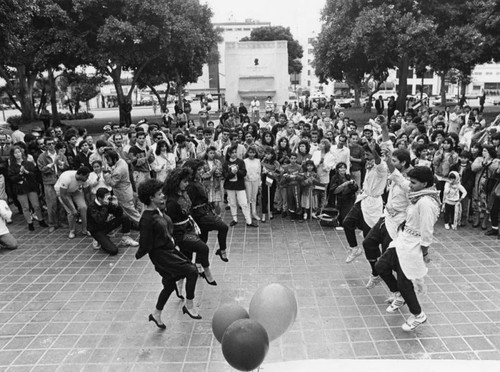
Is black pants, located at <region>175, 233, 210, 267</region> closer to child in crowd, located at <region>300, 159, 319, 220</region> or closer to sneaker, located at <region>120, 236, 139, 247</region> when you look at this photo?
sneaker, located at <region>120, 236, 139, 247</region>

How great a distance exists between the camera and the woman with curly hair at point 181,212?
4992mm

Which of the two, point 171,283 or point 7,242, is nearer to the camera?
point 171,283

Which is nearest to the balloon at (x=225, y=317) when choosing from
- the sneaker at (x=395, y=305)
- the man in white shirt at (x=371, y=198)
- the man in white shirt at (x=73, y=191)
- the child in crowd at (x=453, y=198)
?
the sneaker at (x=395, y=305)

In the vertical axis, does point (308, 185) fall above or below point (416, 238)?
below

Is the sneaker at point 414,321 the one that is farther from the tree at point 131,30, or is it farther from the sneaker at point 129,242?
the tree at point 131,30

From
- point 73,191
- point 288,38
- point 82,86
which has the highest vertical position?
point 288,38

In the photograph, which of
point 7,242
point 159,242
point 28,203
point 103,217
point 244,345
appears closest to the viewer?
point 244,345

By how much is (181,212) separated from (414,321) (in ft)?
8.66

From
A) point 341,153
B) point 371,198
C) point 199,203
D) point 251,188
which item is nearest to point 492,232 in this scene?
point 341,153

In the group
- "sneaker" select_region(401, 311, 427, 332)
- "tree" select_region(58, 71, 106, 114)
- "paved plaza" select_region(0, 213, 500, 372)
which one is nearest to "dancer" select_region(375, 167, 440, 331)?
"sneaker" select_region(401, 311, 427, 332)

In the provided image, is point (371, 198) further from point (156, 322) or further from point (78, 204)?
point (78, 204)

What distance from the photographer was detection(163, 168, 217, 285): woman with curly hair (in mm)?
4992

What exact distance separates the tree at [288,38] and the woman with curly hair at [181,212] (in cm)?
5360

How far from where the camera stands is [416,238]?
14.7 ft
